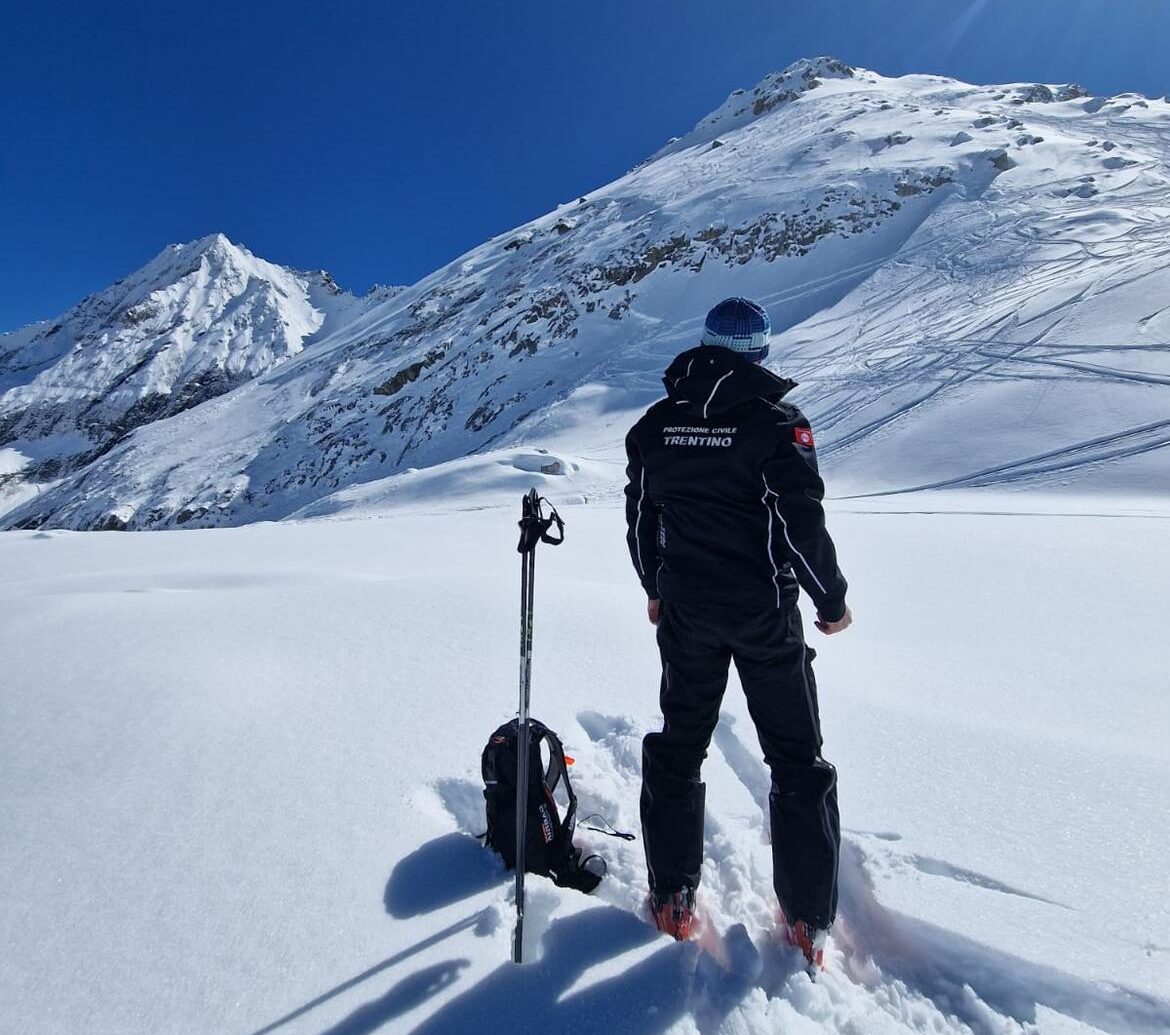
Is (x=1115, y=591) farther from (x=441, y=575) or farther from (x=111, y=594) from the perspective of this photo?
(x=111, y=594)

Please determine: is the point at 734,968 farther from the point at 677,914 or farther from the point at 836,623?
the point at 836,623

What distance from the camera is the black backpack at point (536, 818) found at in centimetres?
233

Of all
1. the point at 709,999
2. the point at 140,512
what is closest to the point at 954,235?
the point at 709,999

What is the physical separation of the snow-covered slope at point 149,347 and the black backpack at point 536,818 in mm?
142681

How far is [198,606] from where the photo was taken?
167 inches

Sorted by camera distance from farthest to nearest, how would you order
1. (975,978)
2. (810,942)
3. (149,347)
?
1. (149,347)
2. (810,942)
3. (975,978)

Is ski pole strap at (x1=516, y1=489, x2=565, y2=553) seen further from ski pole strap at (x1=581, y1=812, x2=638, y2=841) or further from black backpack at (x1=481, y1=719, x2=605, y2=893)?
ski pole strap at (x1=581, y1=812, x2=638, y2=841)

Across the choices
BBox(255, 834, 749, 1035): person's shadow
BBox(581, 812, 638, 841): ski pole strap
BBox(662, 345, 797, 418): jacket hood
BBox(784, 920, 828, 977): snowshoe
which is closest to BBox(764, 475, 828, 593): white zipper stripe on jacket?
BBox(662, 345, 797, 418): jacket hood

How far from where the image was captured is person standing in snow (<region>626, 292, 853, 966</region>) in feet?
6.40

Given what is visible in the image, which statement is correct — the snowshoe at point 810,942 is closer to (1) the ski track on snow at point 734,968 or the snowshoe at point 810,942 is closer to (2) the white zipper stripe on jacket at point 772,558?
(1) the ski track on snow at point 734,968

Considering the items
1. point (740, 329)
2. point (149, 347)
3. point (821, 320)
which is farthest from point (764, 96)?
point (149, 347)

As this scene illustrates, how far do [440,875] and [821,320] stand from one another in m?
33.0

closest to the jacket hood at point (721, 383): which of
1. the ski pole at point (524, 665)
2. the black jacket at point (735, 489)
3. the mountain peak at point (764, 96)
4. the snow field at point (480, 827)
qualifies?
the black jacket at point (735, 489)

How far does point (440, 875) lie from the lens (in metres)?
2.19
